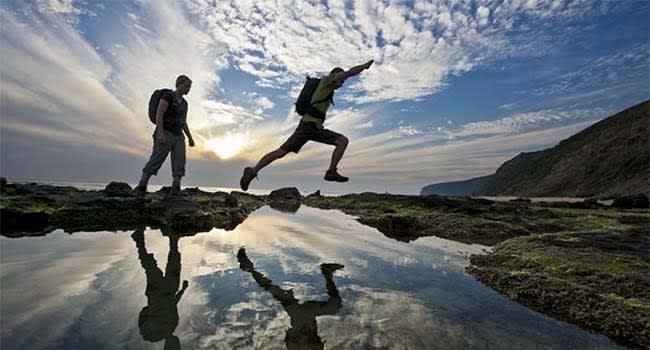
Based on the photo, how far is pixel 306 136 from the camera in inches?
304

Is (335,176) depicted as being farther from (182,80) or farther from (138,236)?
(182,80)

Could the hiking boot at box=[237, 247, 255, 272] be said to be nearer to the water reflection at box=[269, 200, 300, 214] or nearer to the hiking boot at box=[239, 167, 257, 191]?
the hiking boot at box=[239, 167, 257, 191]

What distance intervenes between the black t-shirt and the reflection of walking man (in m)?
5.24

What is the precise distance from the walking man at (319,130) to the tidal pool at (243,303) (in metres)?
3.27

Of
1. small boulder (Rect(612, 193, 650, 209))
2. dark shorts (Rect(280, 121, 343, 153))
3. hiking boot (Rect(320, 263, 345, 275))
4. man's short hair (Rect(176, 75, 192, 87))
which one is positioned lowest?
hiking boot (Rect(320, 263, 345, 275))

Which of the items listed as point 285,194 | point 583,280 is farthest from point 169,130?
point 285,194

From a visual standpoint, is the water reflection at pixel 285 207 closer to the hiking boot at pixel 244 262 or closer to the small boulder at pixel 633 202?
the hiking boot at pixel 244 262

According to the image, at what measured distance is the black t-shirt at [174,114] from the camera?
8570 millimetres

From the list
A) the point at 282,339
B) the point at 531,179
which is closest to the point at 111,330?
the point at 282,339

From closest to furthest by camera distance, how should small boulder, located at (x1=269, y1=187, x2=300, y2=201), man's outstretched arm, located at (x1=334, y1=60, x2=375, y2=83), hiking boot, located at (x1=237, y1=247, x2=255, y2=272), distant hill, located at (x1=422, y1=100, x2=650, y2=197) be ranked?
hiking boot, located at (x1=237, y1=247, x2=255, y2=272) < man's outstretched arm, located at (x1=334, y1=60, x2=375, y2=83) < small boulder, located at (x1=269, y1=187, x2=300, y2=201) < distant hill, located at (x1=422, y1=100, x2=650, y2=197)

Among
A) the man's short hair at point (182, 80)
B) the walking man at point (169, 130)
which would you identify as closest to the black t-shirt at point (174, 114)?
the walking man at point (169, 130)

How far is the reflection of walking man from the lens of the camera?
2295 millimetres

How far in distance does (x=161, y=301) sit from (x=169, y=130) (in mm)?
7226

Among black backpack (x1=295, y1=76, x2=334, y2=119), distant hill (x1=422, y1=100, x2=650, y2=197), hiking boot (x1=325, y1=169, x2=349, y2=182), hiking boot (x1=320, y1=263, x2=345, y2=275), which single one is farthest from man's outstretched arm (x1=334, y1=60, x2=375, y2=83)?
distant hill (x1=422, y1=100, x2=650, y2=197)
